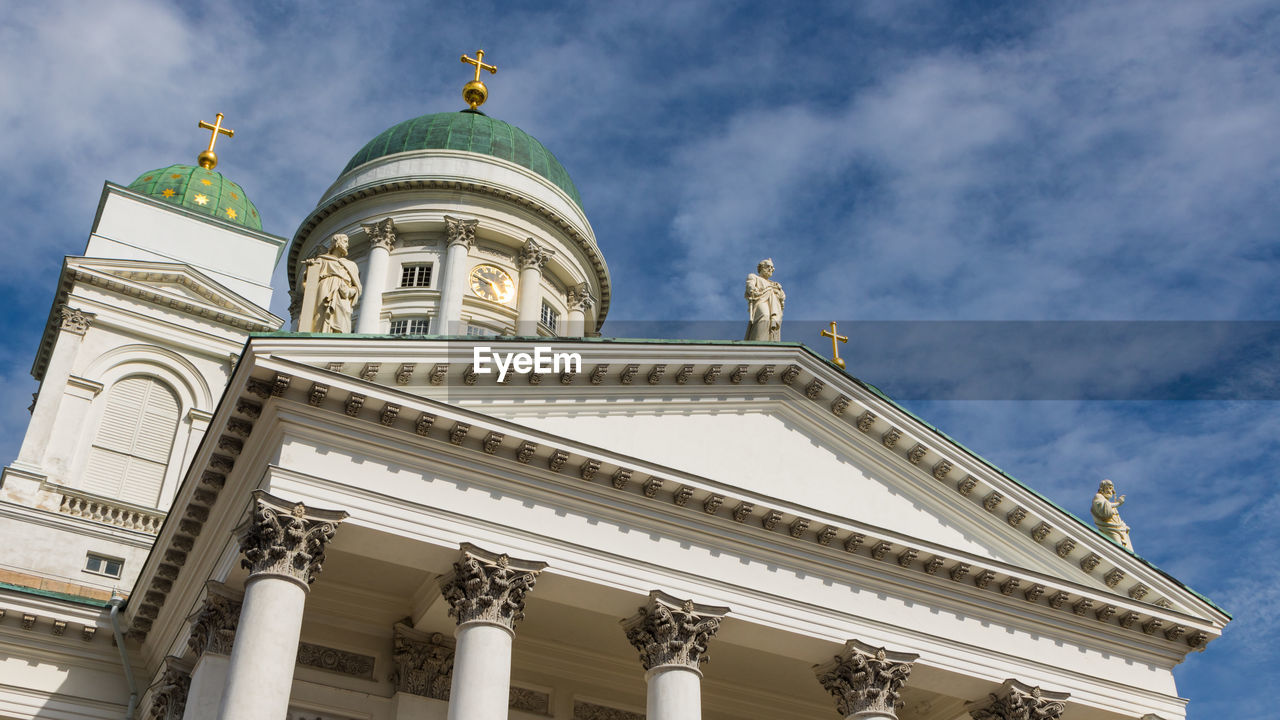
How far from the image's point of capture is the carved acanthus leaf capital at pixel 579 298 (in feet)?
115

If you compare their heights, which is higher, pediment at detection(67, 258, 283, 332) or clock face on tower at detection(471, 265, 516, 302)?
clock face on tower at detection(471, 265, 516, 302)

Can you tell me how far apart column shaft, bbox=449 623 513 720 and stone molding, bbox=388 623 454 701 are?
2.90 m

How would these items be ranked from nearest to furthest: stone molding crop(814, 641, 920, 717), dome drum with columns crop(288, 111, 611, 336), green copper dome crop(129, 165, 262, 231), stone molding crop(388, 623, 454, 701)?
stone molding crop(814, 641, 920, 717) → stone molding crop(388, 623, 454, 701) → dome drum with columns crop(288, 111, 611, 336) → green copper dome crop(129, 165, 262, 231)

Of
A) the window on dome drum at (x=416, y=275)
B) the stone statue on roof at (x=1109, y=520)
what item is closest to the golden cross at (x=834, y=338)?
the stone statue on roof at (x=1109, y=520)

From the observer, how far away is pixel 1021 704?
18828 mm

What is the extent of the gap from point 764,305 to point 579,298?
14.9 metres

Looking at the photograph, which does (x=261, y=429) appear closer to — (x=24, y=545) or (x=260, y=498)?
(x=260, y=498)

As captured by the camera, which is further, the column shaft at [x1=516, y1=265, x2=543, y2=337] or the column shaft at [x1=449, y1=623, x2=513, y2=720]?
the column shaft at [x1=516, y1=265, x2=543, y2=337]

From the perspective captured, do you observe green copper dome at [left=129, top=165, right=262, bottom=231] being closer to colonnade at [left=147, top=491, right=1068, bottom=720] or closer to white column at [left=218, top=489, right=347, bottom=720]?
colonnade at [left=147, top=491, right=1068, bottom=720]

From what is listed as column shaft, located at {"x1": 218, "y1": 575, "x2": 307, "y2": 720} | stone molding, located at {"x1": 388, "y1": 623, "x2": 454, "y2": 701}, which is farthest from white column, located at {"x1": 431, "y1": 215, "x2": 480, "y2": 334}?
column shaft, located at {"x1": 218, "y1": 575, "x2": 307, "y2": 720}

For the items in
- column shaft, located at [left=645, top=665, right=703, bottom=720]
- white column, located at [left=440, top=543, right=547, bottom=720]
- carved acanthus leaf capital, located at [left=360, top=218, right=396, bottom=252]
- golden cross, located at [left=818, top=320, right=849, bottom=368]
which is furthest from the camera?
carved acanthus leaf capital, located at [left=360, top=218, right=396, bottom=252]

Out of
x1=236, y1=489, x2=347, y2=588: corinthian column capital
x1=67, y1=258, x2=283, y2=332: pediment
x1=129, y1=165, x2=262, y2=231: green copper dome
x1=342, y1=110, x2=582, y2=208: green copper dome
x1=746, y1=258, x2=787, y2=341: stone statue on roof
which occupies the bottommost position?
x1=236, y1=489, x2=347, y2=588: corinthian column capital

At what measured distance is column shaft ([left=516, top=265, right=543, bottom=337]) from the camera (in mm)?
32344

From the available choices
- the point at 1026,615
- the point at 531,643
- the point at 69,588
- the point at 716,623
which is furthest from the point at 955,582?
the point at 69,588
